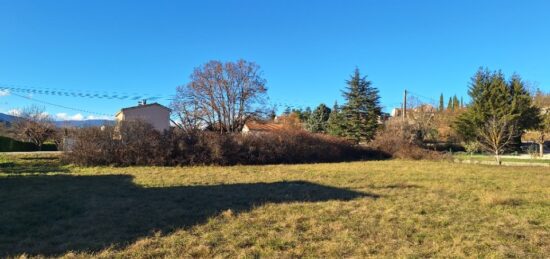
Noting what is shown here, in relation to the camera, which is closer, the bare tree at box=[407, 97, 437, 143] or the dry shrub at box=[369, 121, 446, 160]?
the dry shrub at box=[369, 121, 446, 160]

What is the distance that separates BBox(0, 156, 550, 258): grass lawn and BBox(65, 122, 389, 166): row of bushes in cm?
709

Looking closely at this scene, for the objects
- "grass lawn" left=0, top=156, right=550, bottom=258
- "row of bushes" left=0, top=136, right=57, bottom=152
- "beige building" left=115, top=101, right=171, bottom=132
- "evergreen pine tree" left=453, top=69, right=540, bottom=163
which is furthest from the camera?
"beige building" left=115, top=101, right=171, bottom=132

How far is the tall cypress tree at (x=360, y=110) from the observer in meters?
34.9

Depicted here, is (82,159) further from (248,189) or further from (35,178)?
(248,189)

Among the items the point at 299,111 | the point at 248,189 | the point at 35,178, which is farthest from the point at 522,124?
the point at 35,178

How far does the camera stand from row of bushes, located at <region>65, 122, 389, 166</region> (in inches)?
688

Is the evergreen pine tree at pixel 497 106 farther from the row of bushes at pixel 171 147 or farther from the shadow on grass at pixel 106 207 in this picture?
the shadow on grass at pixel 106 207

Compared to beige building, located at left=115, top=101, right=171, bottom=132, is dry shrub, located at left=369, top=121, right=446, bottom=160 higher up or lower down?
lower down

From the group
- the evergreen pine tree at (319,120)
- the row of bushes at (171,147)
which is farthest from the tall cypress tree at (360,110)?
the row of bushes at (171,147)

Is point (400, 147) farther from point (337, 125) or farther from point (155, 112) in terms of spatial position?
point (155, 112)

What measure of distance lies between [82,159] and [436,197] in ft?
49.9

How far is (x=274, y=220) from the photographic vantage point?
19.9 feet

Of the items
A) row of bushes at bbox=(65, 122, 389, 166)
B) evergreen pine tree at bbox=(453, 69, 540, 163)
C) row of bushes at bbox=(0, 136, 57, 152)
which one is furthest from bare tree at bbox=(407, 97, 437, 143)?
row of bushes at bbox=(0, 136, 57, 152)

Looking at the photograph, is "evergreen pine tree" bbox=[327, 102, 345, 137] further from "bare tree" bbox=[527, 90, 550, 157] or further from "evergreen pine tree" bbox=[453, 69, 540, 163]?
"bare tree" bbox=[527, 90, 550, 157]
